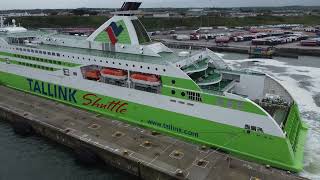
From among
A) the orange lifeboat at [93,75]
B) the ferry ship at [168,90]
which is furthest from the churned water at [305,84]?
the orange lifeboat at [93,75]

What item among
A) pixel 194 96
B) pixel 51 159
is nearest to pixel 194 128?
pixel 194 96

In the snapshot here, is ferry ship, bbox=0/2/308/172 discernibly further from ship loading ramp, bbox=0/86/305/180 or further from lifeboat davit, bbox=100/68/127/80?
ship loading ramp, bbox=0/86/305/180

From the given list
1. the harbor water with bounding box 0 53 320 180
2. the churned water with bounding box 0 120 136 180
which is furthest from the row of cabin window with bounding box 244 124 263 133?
the churned water with bounding box 0 120 136 180

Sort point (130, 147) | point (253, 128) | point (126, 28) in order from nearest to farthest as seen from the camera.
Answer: point (253, 128), point (130, 147), point (126, 28)

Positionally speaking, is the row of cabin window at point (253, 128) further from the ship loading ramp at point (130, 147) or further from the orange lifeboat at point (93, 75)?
the orange lifeboat at point (93, 75)

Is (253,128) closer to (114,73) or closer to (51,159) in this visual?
(114,73)

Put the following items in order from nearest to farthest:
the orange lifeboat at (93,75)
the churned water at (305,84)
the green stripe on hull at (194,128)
A: the green stripe on hull at (194,128), the churned water at (305,84), the orange lifeboat at (93,75)

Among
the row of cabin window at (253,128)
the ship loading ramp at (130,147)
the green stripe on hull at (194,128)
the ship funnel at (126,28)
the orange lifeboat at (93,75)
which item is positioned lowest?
the ship loading ramp at (130,147)
